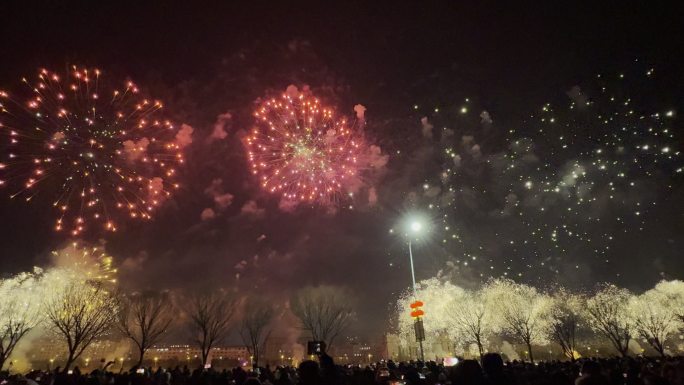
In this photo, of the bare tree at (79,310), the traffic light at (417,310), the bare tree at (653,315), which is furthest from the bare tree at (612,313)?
the bare tree at (79,310)

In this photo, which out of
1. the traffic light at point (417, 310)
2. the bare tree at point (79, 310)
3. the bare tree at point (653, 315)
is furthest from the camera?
the bare tree at point (653, 315)

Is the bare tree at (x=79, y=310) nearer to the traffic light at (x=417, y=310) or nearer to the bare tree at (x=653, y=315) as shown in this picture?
the traffic light at (x=417, y=310)

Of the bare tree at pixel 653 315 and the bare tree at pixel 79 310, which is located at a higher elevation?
the bare tree at pixel 79 310

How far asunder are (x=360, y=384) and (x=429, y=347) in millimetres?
106851

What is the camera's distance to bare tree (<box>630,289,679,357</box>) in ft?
158

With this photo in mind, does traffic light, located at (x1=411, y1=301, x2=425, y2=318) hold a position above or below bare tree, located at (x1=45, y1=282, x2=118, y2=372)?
below

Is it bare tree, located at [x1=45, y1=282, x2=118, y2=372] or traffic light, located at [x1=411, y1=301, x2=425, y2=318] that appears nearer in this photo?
traffic light, located at [x1=411, y1=301, x2=425, y2=318]

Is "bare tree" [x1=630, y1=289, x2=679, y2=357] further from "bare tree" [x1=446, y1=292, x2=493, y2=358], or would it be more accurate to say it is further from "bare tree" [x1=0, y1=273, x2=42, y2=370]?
"bare tree" [x1=0, y1=273, x2=42, y2=370]

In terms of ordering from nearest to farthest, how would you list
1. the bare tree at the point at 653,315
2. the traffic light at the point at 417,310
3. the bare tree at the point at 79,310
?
the traffic light at the point at 417,310, the bare tree at the point at 79,310, the bare tree at the point at 653,315

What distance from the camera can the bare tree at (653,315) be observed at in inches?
1892

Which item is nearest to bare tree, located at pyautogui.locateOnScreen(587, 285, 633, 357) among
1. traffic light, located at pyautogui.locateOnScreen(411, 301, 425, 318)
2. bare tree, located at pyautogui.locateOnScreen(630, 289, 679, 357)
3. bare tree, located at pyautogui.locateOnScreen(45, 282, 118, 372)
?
bare tree, located at pyautogui.locateOnScreen(630, 289, 679, 357)

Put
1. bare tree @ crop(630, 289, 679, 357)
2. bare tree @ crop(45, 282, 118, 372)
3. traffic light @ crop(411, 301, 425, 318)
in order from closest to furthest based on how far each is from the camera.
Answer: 1. traffic light @ crop(411, 301, 425, 318)
2. bare tree @ crop(45, 282, 118, 372)
3. bare tree @ crop(630, 289, 679, 357)

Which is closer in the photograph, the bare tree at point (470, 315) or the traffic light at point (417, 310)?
the traffic light at point (417, 310)

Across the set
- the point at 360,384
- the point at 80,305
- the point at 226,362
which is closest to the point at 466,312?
the point at 360,384
